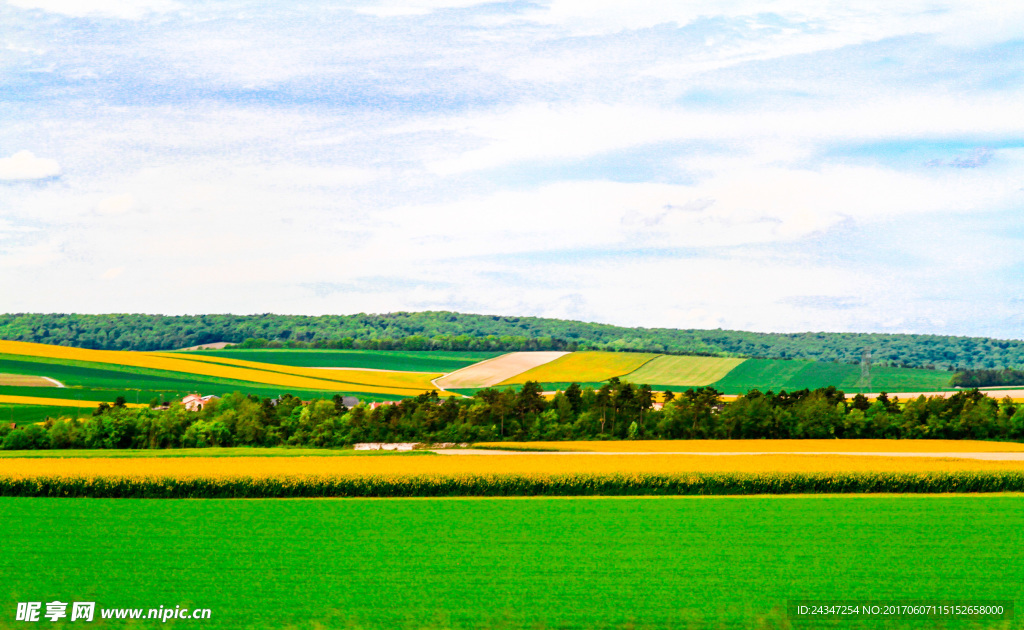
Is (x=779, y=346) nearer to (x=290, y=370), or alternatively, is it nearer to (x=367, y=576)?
(x=290, y=370)

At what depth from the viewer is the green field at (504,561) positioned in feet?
42.7

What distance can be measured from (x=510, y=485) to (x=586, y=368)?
65536 millimetres

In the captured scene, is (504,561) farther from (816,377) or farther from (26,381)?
(816,377)

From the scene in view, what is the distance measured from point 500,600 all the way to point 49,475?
21.2m

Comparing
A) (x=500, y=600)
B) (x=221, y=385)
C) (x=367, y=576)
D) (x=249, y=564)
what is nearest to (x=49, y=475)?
(x=249, y=564)

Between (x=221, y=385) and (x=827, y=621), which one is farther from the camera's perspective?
(x=221, y=385)

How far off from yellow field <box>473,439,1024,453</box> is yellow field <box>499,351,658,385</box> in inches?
1377

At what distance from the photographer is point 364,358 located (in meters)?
101

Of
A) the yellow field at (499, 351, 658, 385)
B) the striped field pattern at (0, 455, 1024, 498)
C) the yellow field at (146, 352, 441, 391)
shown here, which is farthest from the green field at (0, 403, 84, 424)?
the yellow field at (499, 351, 658, 385)

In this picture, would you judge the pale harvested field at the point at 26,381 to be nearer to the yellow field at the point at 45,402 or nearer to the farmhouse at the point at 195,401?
the yellow field at the point at 45,402

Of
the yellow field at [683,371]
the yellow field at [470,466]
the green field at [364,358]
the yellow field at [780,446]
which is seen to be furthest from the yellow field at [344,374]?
the yellow field at [470,466]

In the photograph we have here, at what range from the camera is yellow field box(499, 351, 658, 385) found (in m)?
87.8

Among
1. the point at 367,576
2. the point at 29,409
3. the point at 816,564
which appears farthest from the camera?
the point at 29,409

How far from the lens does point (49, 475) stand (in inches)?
1094
